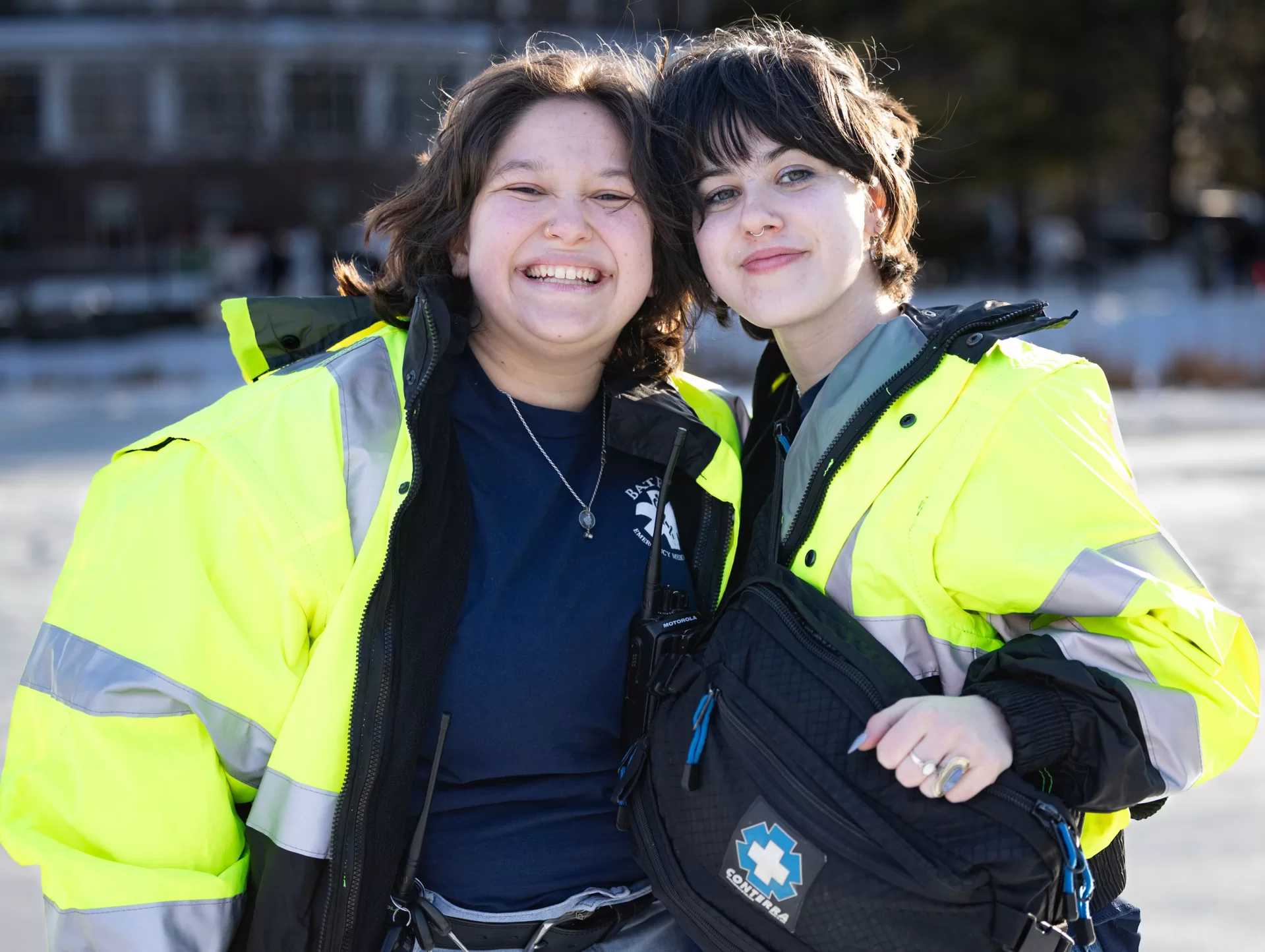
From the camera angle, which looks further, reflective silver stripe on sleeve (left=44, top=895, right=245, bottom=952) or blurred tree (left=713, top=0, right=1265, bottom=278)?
blurred tree (left=713, top=0, right=1265, bottom=278)

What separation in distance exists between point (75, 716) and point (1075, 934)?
5.14 feet

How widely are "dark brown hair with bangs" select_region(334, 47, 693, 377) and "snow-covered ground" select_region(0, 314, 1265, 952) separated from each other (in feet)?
5.42

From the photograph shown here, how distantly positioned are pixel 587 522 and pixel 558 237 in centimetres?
54

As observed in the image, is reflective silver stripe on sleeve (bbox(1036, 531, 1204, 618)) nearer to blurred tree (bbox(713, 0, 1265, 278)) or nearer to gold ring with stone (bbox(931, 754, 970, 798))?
gold ring with stone (bbox(931, 754, 970, 798))

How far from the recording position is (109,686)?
81.3 inches

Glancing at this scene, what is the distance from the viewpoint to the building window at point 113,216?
141ft

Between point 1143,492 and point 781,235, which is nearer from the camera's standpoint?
point 781,235

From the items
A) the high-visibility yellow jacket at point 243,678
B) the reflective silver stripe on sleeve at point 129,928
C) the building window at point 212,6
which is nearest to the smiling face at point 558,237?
the high-visibility yellow jacket at point 243,678

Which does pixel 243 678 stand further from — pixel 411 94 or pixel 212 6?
pixel 411 94

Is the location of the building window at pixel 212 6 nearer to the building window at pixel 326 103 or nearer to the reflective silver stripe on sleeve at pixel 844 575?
the building window at pixel 326 103

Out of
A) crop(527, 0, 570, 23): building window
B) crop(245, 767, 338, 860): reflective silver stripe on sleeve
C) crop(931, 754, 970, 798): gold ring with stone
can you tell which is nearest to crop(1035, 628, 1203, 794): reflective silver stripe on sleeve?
crop(931, 754, 970, 798): gold ring with stone

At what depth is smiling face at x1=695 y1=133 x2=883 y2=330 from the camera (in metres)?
2.57

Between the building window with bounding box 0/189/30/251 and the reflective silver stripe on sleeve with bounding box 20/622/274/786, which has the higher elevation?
the reflective silver stripe on sleeve with bounding box 20/622/274/786

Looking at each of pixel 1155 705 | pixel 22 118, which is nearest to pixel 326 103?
pixel 22 118
